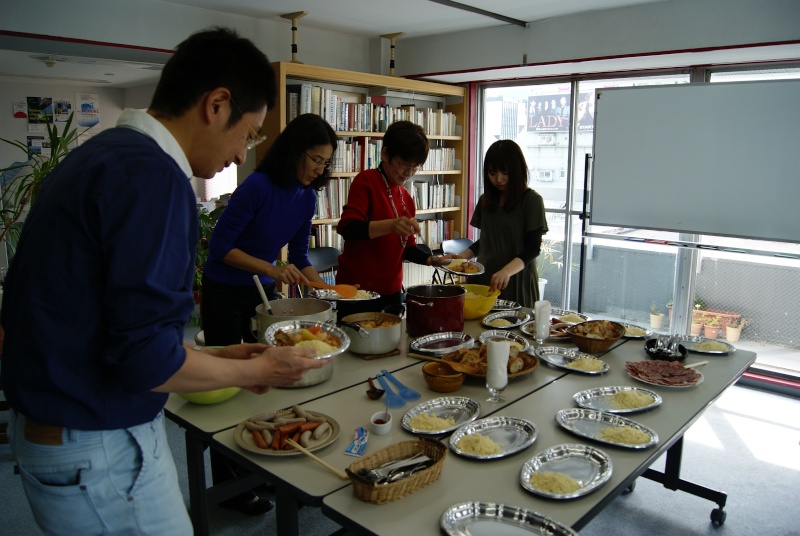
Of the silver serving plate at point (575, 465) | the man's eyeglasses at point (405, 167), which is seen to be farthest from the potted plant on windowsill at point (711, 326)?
the silver serving plate at point (575, 465)

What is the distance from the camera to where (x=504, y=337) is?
95.3 inches

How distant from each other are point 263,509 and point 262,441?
4.40ft

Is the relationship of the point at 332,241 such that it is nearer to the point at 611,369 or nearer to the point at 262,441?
the point at 611,369

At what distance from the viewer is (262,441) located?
1.56m

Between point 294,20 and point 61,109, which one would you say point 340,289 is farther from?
point 61,109

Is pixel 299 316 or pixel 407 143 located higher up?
pixel 407 143

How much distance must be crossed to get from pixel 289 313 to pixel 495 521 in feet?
4.06

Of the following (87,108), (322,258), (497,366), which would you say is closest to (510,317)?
(497,366)

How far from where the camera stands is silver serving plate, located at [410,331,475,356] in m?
2.29

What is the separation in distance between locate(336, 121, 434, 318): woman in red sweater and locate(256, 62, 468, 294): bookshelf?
1434 mm

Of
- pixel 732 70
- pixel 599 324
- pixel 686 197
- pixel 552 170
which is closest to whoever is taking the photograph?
pixel 599 324

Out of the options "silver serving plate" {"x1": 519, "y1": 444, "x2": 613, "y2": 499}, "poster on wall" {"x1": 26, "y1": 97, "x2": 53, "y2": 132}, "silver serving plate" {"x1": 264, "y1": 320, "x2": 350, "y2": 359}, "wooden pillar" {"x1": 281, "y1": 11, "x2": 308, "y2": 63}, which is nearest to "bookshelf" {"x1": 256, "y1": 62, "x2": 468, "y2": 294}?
"wooden pillar" {"x1": 281, "y1": 11, "x2": 308, "y2": 63}

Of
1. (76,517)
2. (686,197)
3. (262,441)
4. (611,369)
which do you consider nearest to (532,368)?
(611,369)

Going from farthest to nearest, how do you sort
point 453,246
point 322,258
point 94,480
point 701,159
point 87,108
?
point 87,108 < point 453,246 < point 322,258 < point 701,159 < point 94,480
